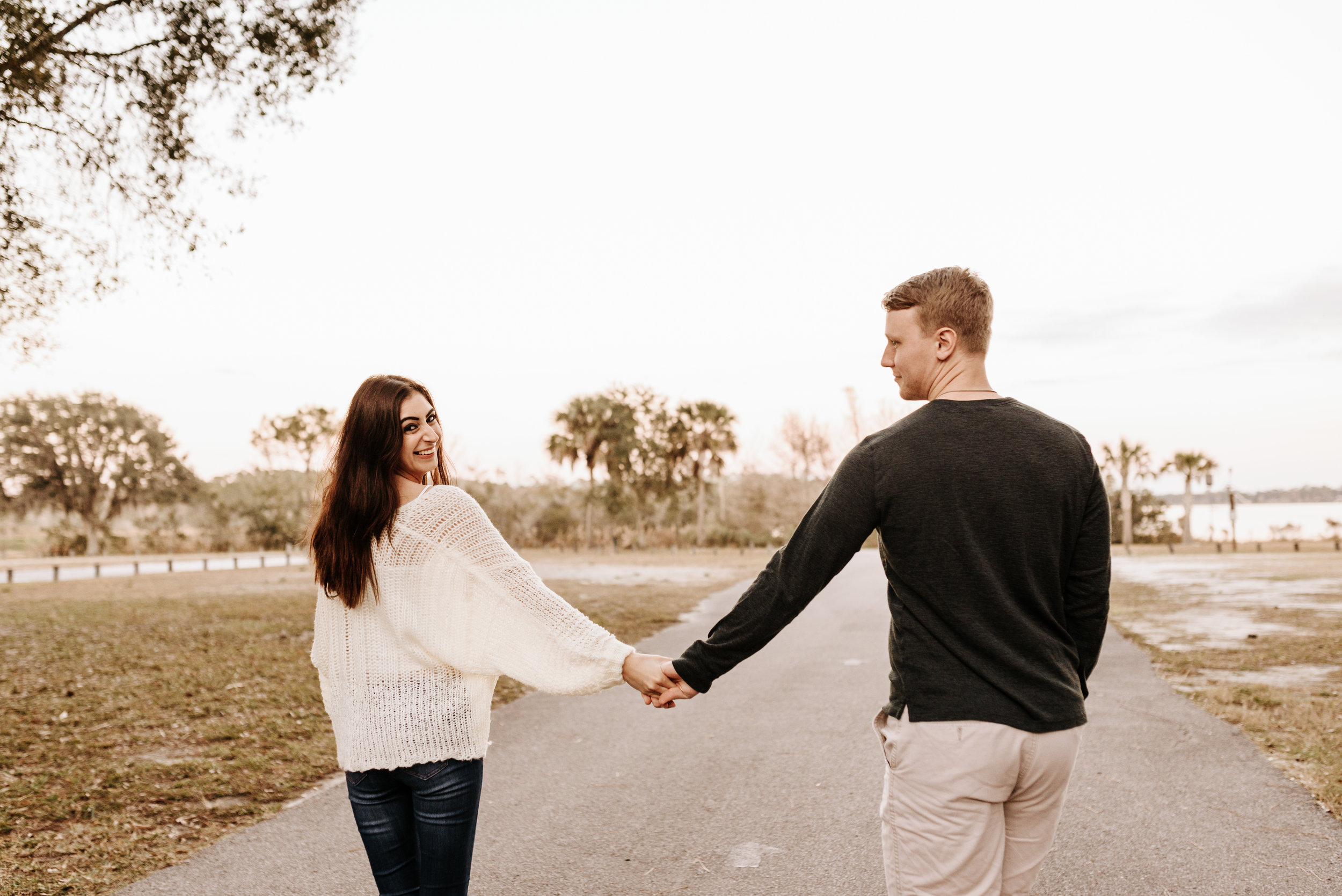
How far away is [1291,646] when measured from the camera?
34.7ft

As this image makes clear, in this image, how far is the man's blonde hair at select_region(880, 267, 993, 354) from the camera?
2129 millimetres

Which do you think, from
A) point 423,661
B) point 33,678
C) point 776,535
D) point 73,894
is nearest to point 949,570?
point 423,661

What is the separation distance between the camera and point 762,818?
4508 millimetres

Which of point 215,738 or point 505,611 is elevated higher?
point 505,611

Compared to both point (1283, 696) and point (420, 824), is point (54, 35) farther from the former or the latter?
point (1283, 696)

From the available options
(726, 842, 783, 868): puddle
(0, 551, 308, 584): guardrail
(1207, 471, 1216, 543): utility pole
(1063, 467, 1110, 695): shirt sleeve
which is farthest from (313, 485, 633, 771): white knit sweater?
(1207, 471, 1216, 543): utility pole

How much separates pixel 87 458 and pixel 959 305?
54.2 m

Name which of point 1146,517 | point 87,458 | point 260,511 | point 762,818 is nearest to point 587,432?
point 260,511

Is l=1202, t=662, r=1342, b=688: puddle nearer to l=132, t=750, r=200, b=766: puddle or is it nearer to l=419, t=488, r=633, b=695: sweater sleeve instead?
l=419, t=488, r=633, b=695: sweater sleeve

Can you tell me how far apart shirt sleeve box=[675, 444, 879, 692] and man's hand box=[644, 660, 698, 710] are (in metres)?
0.19

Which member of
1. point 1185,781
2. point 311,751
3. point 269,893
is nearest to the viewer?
point 269,893

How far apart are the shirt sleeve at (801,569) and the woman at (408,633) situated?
50 cm

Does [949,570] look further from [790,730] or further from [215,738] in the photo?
[215,738]

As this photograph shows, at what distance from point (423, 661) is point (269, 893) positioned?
6.34ft
